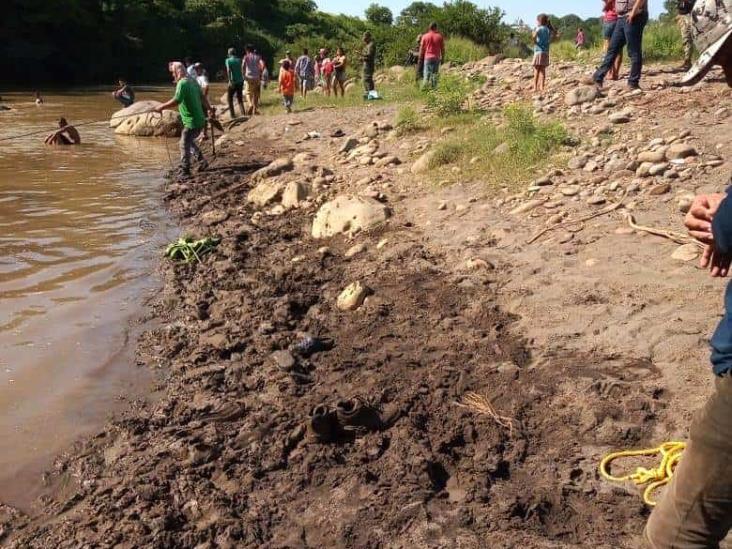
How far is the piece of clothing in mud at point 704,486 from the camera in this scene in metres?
1.85

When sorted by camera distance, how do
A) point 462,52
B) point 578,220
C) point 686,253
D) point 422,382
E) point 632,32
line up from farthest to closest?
point 462,52, point 632,32, point 578,220, point 686,253, point 422,382

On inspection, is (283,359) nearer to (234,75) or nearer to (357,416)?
(357,416)

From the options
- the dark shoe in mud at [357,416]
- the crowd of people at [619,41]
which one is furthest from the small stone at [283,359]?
the crowd of people at [619,41]

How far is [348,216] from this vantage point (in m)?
7.27

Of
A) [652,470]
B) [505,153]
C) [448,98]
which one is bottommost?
[652,470]

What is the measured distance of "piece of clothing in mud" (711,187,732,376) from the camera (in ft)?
5.87

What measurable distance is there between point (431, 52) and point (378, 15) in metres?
55.0

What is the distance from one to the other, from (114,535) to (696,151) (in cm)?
610

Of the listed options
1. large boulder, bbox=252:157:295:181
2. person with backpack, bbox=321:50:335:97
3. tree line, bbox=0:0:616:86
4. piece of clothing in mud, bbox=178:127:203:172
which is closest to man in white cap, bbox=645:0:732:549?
large boulder, bbox=252:157:295:181

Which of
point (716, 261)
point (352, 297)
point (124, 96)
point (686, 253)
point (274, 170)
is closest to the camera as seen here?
point (716, 261)

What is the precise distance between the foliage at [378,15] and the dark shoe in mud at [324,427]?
65.8 metres

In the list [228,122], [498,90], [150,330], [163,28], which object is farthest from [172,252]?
[163,28]

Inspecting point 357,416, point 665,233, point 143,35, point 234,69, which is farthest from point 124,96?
point 143,35

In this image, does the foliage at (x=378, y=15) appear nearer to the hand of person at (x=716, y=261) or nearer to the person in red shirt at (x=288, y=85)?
the person in red shirt at (x=288, y=85)
